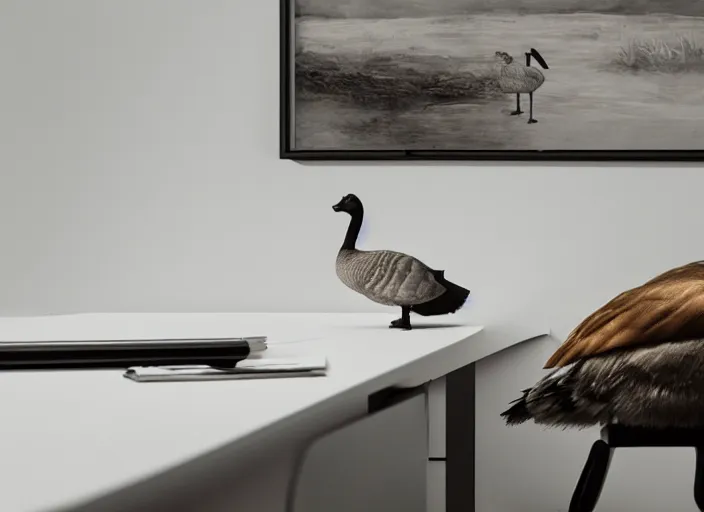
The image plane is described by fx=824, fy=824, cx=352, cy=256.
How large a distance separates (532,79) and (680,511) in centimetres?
85

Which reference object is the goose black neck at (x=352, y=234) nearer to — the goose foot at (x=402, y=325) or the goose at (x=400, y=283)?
the goose at (x=400, y=283)

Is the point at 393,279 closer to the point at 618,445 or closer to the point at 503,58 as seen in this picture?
the point at 618,445

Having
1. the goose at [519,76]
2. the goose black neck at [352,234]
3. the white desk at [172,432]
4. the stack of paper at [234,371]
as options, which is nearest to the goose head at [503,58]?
the goose at [519,76]

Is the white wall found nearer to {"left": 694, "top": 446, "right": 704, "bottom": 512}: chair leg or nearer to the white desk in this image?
{"left": 694, "top": 446, "right": 704, "bottom": 512}: chair leg

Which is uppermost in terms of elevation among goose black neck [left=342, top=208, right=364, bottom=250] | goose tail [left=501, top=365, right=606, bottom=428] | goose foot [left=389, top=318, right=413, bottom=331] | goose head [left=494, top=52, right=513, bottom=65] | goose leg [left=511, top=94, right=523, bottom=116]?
goose head [left=494, top=52, right=513, bottom=65]

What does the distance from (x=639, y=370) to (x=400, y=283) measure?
36cm

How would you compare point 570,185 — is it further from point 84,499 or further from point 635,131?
point 84,499

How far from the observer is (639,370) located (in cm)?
103

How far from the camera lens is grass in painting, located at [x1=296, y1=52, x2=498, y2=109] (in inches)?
60.9

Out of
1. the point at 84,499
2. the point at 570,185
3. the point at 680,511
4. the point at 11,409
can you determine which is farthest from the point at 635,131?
the point at 84,499

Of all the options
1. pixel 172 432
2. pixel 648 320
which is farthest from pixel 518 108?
pixel 172 432

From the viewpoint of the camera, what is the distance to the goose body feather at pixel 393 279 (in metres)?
1.22

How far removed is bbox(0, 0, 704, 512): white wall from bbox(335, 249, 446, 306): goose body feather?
0.33 meters

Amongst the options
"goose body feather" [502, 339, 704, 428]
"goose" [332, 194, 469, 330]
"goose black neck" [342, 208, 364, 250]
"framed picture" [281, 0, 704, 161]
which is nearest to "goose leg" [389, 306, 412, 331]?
"goose" [332, 194, 469, 330]
